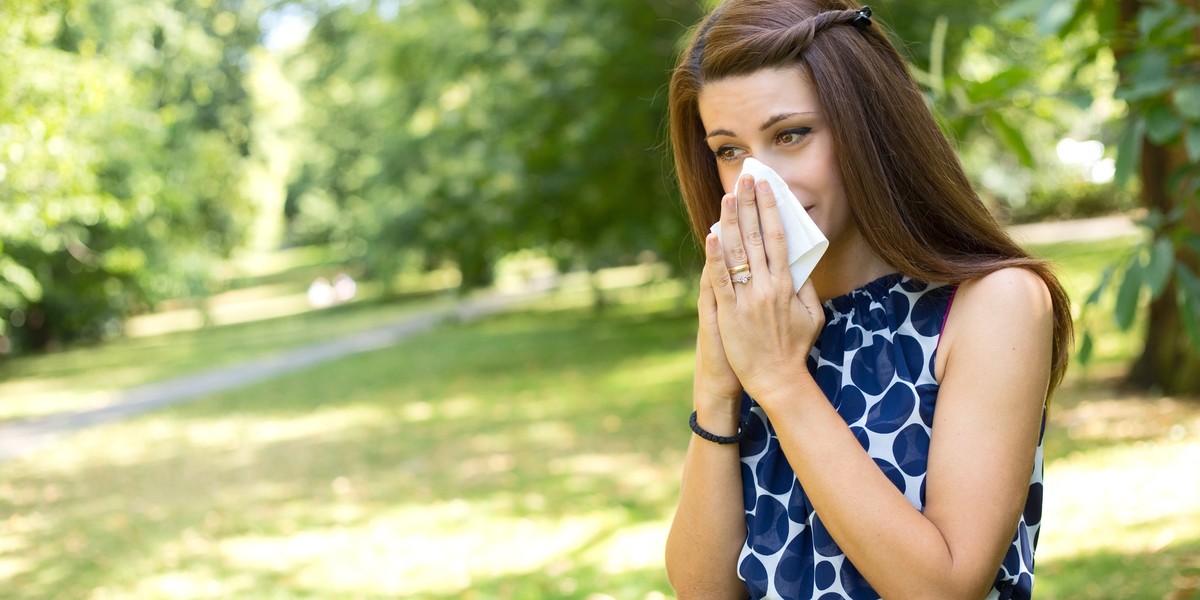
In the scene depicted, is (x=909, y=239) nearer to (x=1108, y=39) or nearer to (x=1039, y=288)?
(x=1039, y=288)

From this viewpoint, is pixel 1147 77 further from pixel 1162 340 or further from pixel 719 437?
pixel 1162 340

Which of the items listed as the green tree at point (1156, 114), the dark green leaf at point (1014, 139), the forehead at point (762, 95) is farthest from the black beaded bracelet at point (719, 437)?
the dark green leaf at point (1014, 139)

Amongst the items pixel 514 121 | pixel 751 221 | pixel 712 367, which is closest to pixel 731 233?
pixel 751 221

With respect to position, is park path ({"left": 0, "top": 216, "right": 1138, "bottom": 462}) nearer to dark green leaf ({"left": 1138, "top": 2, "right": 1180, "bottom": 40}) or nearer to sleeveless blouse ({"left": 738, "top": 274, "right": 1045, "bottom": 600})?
dark green leaf ({"left": 1138, "top": 2, "right": 1180, "bottom": 40})

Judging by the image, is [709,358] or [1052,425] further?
[1052,425]

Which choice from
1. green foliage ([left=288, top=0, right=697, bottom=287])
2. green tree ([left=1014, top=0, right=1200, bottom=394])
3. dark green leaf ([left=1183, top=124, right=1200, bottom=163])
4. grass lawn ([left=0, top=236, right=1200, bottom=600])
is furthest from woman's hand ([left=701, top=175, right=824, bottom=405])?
green foliage ([left=288, top=0, right=697, bottom=287])

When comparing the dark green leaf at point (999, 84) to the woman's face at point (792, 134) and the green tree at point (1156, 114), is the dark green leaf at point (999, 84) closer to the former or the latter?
the green tree at point (1156, 114)

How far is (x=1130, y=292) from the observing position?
2881 millimetres

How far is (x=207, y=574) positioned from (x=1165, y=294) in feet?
24.1

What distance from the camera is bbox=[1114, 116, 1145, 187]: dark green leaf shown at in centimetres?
294

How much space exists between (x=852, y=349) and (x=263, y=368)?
Result: 18.1 meters

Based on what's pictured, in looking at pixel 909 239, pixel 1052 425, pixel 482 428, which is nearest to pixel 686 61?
pixel 909 239

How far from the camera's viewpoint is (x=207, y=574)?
20.9 feet

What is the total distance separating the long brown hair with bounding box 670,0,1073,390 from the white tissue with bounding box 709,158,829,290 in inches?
5.3
